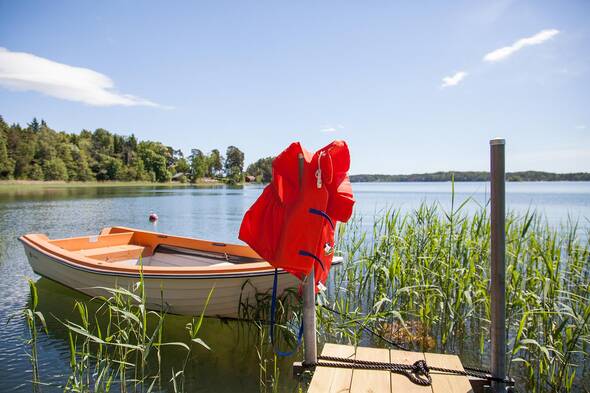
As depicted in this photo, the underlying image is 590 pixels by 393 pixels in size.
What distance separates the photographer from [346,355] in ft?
7.50

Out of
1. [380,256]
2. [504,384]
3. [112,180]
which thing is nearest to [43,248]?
[380,256]

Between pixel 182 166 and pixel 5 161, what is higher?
pixel 182 166

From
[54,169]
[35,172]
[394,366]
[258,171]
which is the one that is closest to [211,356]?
[394,366]

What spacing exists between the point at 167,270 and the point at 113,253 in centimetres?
234

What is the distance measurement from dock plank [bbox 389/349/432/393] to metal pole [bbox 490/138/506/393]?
1.34ft

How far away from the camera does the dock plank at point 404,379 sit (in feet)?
6.24

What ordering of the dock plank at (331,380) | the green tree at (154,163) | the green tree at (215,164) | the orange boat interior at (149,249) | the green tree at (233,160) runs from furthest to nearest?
the green tree at (233,160) < the green tree at (215,164) < the green tree at (154,163) < the orange boat interior at (149,249) < the dock plank at (331,380)

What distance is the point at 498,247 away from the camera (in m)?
1.97

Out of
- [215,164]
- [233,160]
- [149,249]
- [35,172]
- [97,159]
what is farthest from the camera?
[233,160]

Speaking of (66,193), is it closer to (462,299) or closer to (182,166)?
(462,299)

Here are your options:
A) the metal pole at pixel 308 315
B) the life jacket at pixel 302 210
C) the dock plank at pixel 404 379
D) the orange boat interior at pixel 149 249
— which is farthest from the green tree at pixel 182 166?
the dock plank at pixel 404 379

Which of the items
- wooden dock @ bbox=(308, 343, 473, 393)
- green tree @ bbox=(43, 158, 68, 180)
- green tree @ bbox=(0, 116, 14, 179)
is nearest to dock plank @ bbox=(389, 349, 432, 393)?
wooden dock @ bbox=(308, 343, 473, 393)

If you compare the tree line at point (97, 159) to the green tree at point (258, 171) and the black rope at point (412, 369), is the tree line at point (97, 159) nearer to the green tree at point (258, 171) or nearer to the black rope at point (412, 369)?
the green tree at point (258, 171)

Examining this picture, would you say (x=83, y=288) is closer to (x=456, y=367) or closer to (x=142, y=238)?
(x=142, y=238)
